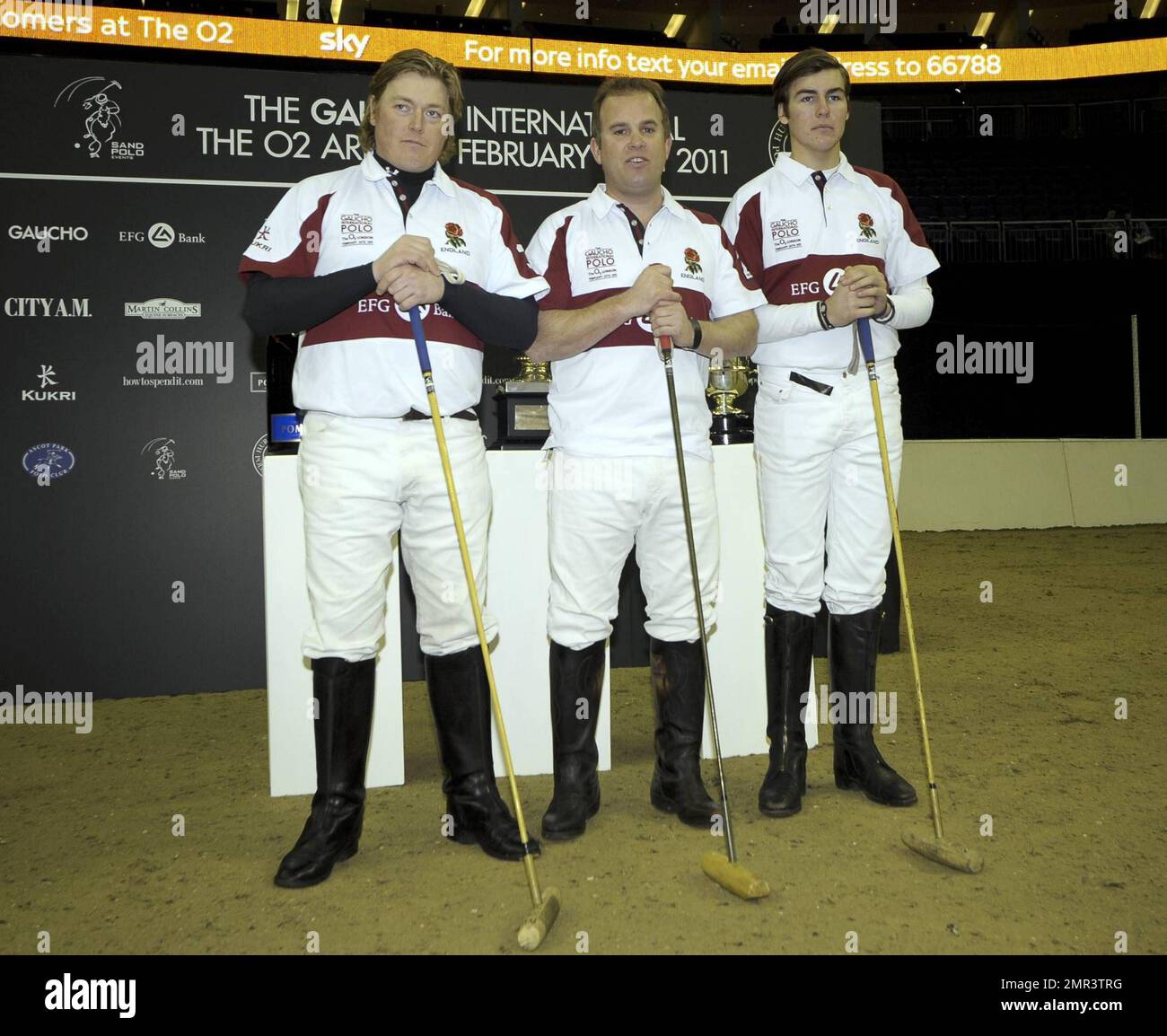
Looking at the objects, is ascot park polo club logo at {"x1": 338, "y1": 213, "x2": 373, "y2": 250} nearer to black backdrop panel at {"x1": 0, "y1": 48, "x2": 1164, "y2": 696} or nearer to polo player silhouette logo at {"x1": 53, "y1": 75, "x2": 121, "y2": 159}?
black backdrop panel at {"x1": 0, "y1": 48, "x2": 1164, "y2": 696}

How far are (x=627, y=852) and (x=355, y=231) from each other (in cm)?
159

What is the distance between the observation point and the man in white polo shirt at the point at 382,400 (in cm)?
225

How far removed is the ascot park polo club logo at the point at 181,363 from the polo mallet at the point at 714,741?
278 centimetres

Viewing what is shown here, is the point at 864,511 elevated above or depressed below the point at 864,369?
below

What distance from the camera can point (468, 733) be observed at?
7.99ft

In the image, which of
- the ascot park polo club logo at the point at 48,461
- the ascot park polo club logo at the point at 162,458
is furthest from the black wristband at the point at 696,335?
the ascot park polo club logo at the point at 48,461

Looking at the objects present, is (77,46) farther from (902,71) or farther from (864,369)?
(864,369)

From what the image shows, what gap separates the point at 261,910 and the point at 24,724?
234 centimetres

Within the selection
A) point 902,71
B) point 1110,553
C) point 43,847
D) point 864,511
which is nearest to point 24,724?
point 43,847

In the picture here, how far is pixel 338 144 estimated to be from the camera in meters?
4.71

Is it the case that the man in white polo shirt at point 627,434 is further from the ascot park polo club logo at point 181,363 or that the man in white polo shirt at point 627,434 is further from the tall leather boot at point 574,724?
the ascot park polo club logo at point 181,363

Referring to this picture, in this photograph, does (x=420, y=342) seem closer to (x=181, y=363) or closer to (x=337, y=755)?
(x=337, y=755)

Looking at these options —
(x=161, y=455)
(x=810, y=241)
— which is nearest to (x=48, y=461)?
(x=161, y=455)

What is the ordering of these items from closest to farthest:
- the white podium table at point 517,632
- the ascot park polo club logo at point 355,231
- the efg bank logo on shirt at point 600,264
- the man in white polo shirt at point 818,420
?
the ascot park polo club logo at point 355,231 → the efg bank logo on shirt at point 600,264 → the man in white polo shirt at point 818,420 → the white podium table at point 517,632
